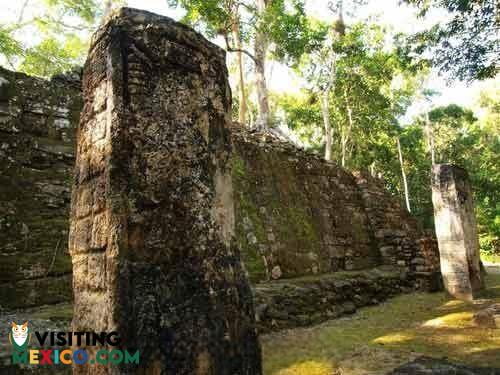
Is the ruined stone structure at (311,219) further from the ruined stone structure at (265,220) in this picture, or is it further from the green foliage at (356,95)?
the green foliage at (356,95)

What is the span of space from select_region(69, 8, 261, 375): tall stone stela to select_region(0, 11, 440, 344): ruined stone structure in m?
0.04

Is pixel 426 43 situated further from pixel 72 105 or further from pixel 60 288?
pixel 60 288

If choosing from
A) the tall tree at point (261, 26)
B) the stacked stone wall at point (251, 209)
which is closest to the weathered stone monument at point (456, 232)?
the stacked stone wall at point (251, 209)

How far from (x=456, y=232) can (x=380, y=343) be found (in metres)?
3.88

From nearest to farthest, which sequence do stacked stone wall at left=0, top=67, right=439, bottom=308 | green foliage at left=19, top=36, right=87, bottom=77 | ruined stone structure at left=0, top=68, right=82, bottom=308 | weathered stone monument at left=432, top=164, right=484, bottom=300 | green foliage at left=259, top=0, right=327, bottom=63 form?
ruined stone structure at left=0, top=68, right=82, bottom=308 → stacked stone wall at left=0, top=67, right=439, bottom=308 → weathered stone monument at left=432, top=164, right=484, bottom=300 → green foliage at left=259, top=0, right=327, bottom=63 → green foliage at left=19, top=36, right=87, bottom=77

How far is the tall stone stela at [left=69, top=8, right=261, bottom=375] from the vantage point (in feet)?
5.29

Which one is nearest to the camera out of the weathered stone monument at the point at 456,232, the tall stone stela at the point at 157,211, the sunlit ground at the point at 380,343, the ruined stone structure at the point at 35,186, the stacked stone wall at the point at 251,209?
the tall stone stela at the point at 157,211

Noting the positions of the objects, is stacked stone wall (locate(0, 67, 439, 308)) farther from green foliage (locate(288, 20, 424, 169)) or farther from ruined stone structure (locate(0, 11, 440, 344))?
green foliage (locate(288, 20, 424, 169))

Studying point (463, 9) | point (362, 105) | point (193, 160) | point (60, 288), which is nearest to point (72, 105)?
point (60, 288)

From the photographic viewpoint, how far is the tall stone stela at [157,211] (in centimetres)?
161

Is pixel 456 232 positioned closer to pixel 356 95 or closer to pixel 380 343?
pixel 380 343

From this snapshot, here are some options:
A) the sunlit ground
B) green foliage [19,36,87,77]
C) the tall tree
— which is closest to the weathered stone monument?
the sunlit ground

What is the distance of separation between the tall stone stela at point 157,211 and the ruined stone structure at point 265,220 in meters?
0.04

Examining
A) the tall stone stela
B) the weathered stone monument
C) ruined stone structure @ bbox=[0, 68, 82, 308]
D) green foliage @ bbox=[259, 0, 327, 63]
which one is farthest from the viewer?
green foliage @ bbox=[259, 0, 327, 63]
